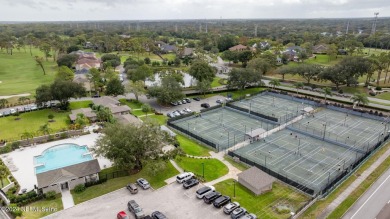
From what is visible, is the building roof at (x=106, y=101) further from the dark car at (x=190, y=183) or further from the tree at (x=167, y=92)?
the dark car at (x=190, y=183)

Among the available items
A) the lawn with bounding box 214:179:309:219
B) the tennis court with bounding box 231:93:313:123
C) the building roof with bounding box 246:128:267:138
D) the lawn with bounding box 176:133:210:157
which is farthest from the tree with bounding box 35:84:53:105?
the lawn with bounding box 214:179:309:219

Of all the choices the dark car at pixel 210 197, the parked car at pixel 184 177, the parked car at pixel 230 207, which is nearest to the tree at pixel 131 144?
the parked car at pixel 184 177

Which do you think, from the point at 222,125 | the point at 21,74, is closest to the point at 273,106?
the point at 222,125

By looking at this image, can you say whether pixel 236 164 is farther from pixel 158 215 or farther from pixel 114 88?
pixel 114 88

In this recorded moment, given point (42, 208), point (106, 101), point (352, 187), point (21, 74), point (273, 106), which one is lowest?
point (42, 208)

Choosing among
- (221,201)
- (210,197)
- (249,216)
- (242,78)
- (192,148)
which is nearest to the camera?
(249,216)

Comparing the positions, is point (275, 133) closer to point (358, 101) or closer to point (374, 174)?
point (374, 174)
